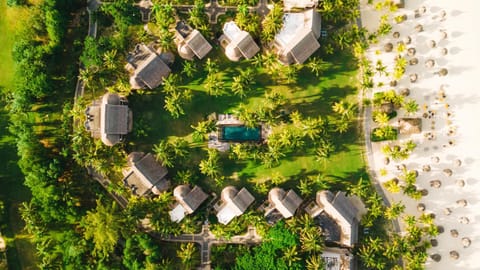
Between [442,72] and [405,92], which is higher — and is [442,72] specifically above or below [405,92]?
above

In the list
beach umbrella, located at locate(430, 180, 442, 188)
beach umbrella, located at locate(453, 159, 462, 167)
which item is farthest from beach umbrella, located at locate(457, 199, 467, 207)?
beach umbrella, located at locate(453, 159, 462, 167)

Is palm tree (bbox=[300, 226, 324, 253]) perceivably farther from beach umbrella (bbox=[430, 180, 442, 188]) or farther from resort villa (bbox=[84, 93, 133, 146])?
resort villa (bbox=[84, 93, 133, 146])

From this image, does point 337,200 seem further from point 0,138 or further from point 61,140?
point 0,138

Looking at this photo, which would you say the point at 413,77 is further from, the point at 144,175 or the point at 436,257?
the point at 144,175

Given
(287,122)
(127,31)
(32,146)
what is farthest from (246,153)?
(32,146)

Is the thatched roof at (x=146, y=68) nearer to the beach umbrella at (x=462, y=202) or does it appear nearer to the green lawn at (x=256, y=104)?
the green lawn at (x=256, y=104)

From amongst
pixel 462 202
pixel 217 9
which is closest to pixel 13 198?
pixel 217 9

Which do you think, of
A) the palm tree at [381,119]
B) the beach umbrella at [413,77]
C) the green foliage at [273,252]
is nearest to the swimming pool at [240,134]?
the green foliage at [273,252]
